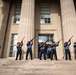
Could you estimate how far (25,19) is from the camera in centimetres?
1578

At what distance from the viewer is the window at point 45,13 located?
1966 cm

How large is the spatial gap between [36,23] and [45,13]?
217 centimetres

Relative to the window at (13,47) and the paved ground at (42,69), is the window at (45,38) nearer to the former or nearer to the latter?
the window at (13,47)

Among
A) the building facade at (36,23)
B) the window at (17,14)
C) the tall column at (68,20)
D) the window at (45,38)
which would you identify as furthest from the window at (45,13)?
the tall column at (68,20)

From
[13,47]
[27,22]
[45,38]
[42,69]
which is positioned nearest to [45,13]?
[45,38]

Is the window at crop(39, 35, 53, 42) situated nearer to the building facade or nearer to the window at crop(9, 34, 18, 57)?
the building facade

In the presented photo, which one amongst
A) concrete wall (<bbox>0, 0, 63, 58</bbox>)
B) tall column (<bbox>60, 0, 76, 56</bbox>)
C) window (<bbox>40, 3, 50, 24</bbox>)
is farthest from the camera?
window (<bbox>40, 3, 50, 24</bbox>)

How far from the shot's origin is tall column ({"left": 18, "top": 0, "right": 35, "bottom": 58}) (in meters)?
14.8

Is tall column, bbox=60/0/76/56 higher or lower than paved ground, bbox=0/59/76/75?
higher

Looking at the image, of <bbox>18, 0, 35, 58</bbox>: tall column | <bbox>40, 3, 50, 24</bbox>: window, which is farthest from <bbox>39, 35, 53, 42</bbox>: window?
<bbox>18, 0, 35, 58</bbox>: tall column

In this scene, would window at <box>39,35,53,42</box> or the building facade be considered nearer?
the building facade

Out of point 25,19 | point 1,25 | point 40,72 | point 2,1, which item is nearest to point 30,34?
point 25,19

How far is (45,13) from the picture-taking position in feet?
66.2

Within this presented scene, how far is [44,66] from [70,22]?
8189 mm
